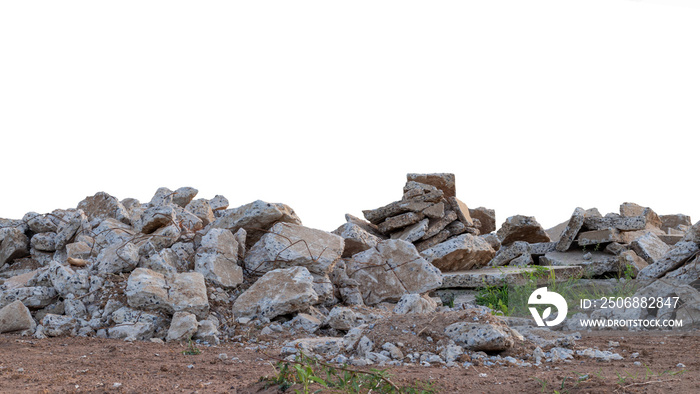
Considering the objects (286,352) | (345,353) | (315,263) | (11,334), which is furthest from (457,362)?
(11,334)

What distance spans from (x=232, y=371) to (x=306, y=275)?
2.68 meters

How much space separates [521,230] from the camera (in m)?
12.7

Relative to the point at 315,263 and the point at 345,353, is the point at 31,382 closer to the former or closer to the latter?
the point at 345,353

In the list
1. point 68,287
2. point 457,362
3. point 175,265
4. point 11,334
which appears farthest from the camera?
point 175,265

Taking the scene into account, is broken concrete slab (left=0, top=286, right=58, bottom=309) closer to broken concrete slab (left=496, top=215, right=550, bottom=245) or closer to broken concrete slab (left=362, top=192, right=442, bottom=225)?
broken concrete slab (left=362, top=192, right=442, bottom=225)

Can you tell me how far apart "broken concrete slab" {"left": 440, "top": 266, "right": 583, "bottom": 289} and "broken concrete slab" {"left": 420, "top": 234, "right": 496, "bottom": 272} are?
35cm

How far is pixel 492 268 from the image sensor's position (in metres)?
11.1

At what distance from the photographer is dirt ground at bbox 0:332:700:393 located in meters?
4.26

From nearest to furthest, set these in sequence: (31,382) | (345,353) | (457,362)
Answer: (31,382), (457,362), (345,353)

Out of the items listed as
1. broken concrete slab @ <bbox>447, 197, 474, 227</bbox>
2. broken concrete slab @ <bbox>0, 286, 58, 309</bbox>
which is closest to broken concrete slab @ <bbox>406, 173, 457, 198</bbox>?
broken concrete slab @ <bbox>447, 197, 474, 227</bbox>

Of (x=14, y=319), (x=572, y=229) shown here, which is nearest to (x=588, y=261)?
(x=572, y=229)

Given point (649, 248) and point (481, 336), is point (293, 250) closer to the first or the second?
point (481, 336)

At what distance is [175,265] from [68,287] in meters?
1.33

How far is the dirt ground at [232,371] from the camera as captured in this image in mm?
4261
